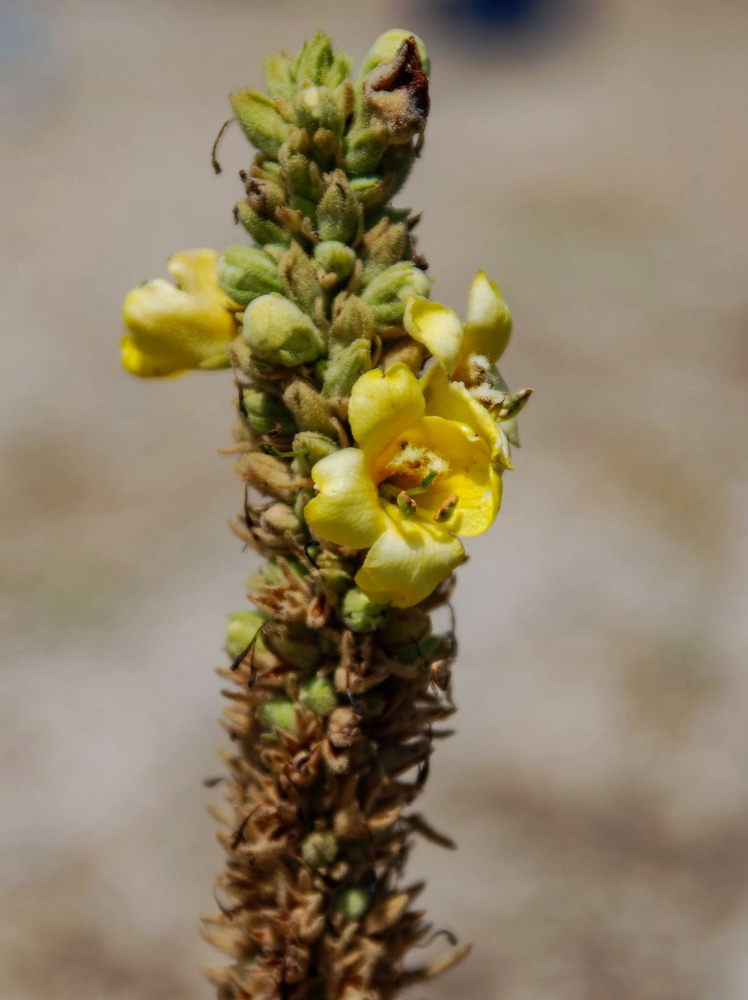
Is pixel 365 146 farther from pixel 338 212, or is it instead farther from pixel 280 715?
pixel 280 715

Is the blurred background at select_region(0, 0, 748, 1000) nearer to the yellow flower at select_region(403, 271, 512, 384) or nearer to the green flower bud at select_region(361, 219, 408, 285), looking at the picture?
the yellow flower at select_region(403, 271, 512, 384)

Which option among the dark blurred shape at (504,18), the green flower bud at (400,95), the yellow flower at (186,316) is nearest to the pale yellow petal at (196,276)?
the yellow flower at (186,316)

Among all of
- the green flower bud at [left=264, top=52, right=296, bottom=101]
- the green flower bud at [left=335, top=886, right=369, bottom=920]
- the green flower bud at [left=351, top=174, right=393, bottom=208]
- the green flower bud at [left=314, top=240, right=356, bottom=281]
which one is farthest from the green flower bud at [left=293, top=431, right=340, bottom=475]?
the green flower bud at [left=335, top=886, right=369, bottom=920]

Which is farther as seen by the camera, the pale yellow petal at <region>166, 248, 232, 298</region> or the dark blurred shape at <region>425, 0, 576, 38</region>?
the dark blurred shape at <region>425, 0, 576, 38</region>

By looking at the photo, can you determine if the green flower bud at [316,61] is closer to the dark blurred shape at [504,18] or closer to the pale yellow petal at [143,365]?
the pale yellow petal at [143,365]

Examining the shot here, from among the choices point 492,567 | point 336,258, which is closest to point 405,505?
point 336,258

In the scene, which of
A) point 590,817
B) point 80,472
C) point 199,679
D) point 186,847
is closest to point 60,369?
point 80,472

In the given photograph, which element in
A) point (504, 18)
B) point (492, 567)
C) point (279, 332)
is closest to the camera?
point (279, 332)
